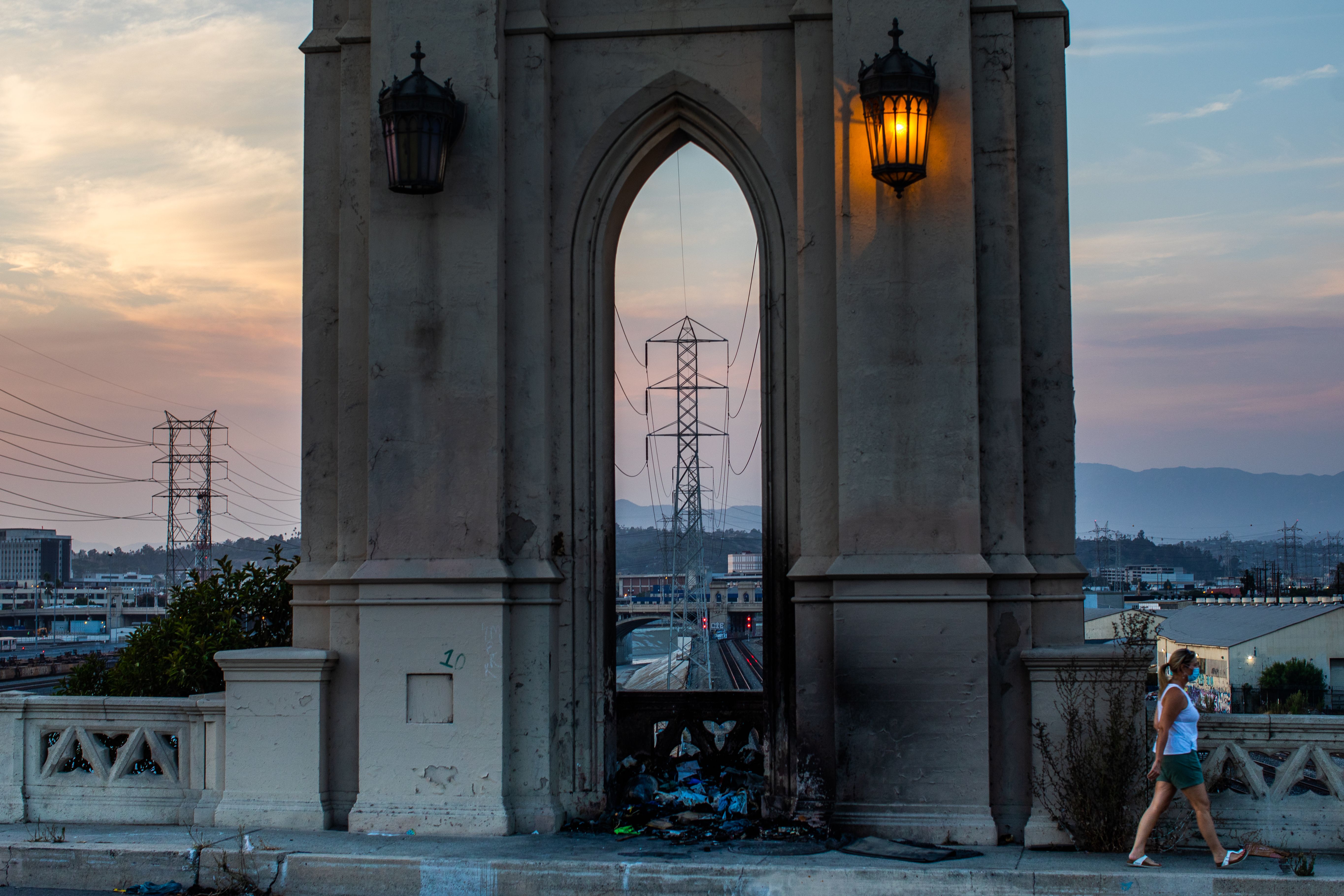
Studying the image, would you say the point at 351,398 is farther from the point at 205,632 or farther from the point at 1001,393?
the point at 1001,393

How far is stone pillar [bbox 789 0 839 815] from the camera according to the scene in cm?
779

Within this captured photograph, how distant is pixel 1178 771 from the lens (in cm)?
672

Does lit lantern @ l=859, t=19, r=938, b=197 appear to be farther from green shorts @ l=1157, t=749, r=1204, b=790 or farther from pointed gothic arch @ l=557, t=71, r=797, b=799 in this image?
green shorts @ l=1157, t=749, r=1204, b=790

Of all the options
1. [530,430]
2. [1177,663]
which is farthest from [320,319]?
[1177,663]

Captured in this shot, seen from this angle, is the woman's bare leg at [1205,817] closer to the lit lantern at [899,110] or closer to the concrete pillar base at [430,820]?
the lit lantern at [899,110]

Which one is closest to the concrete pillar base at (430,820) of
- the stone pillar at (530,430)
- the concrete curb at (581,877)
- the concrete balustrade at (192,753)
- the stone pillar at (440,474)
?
the stone pillar at (440,474)

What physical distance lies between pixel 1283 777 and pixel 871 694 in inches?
96.6

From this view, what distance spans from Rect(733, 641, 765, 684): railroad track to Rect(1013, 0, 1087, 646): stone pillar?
63.9 m

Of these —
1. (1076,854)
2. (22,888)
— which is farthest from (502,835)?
(1076,854)

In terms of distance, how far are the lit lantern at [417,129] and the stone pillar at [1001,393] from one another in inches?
139

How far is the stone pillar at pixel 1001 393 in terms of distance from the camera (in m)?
7.57

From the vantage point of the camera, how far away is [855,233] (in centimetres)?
777

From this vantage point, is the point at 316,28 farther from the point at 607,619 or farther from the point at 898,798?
the point at 898,798

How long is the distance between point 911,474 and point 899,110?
229 centimetres
